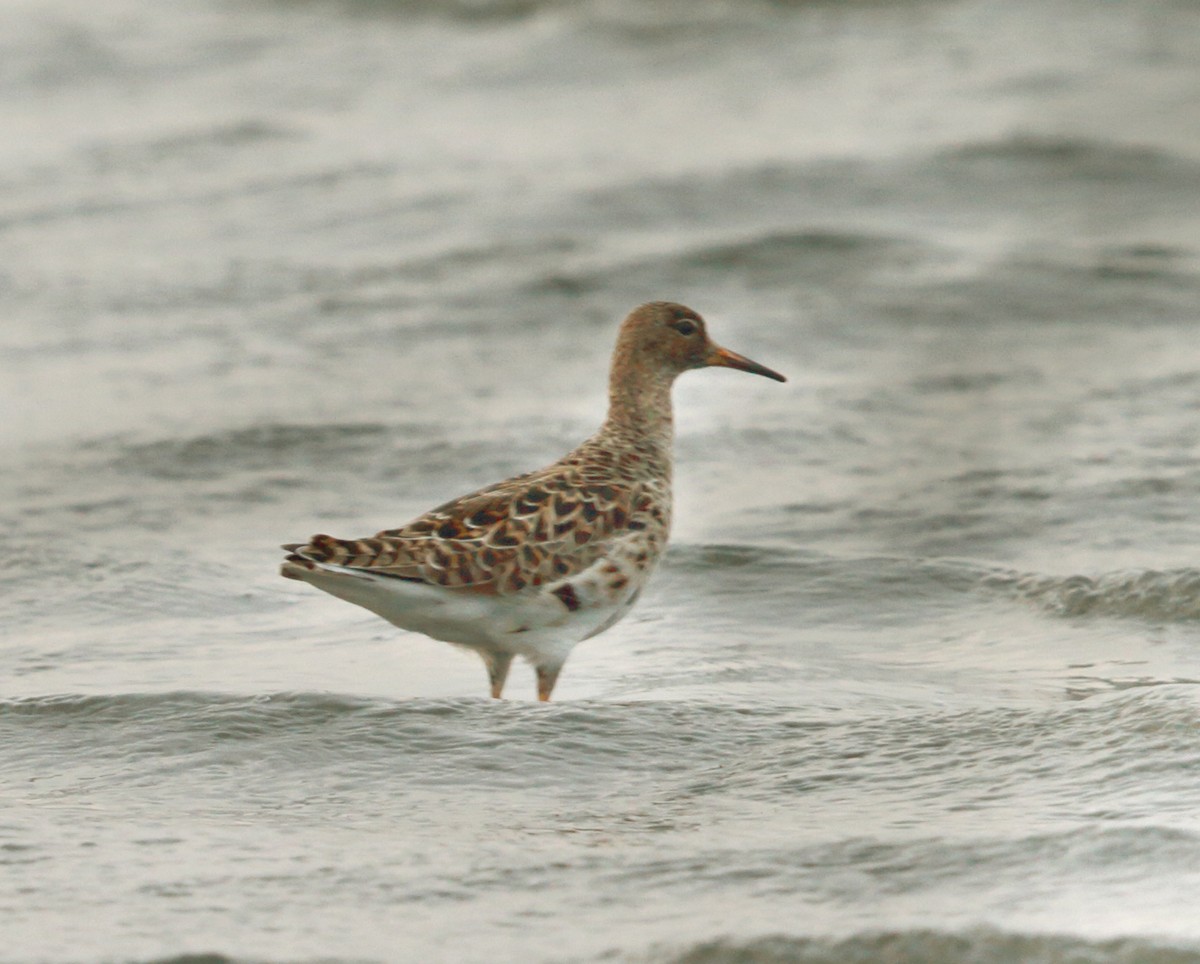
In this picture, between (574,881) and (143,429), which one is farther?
(143,429)

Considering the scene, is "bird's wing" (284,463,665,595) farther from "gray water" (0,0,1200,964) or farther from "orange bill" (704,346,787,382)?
"orange bill" (704,346,787,382)

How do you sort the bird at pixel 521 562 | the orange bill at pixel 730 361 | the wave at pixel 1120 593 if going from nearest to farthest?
the bird at pixel 521 562
the wave at pixel 1120 593
the orange bill at pixel 730 361

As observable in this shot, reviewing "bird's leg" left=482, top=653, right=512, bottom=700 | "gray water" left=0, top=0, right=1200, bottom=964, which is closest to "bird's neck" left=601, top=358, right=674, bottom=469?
"gray water" left=0, top=0, right=1200, bottom=964

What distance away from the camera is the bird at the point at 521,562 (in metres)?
5.82

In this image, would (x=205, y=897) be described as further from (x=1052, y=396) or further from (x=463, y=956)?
(x=1052, y=396)

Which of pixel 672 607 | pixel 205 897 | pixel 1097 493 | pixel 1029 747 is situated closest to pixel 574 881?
pixel 205 897

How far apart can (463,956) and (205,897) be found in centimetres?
64

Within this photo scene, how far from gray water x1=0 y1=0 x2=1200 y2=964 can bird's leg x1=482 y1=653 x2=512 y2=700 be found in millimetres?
200

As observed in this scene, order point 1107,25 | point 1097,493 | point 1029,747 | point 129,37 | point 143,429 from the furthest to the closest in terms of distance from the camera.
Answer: point 129,37
point 1107,25
point 143,429
point 1097,493
point 1029,747

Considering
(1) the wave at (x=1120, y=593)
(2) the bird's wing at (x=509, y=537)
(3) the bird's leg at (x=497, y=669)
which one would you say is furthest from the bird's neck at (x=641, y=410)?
(1) the wave at (x=1120, y=593)

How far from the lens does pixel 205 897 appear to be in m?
4.41

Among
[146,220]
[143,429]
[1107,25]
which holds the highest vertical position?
→ [1107,25]

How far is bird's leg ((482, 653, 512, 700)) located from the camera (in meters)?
6.19

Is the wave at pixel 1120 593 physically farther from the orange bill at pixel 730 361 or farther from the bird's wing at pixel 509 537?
the bird's wing at pixel 509 537
